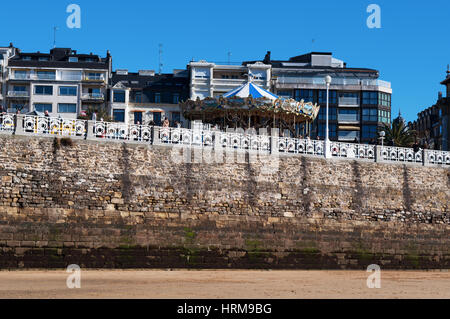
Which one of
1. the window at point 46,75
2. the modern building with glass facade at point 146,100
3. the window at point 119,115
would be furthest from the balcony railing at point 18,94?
the window at point 119,115

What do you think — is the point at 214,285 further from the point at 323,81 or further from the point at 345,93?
the point at 345,93

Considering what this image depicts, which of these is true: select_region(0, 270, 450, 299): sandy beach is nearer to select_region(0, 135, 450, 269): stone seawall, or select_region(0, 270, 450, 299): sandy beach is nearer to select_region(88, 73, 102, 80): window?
select_region(0, 135, 450, 269): stone seawall

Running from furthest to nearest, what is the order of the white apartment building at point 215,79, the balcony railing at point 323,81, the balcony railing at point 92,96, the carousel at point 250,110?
the balcony railing at point 323,81 → the balcony railing at point 92,96 → the white apartment building at point 215,79 → the carousel at point 250,110

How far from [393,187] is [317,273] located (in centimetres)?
772

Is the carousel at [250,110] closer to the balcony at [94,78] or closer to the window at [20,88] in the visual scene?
the balcony at [94,78]

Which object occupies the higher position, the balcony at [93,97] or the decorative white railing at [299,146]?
the balcony at [93,97]

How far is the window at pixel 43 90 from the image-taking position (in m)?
85.1

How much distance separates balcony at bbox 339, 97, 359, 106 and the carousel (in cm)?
4686

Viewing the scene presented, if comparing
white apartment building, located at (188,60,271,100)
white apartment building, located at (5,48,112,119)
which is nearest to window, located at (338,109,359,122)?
white apartment building, located at (188,60,271,100)

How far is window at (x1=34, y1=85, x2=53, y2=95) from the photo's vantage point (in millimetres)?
85062

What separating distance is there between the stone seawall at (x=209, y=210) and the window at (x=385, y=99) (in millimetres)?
51201
